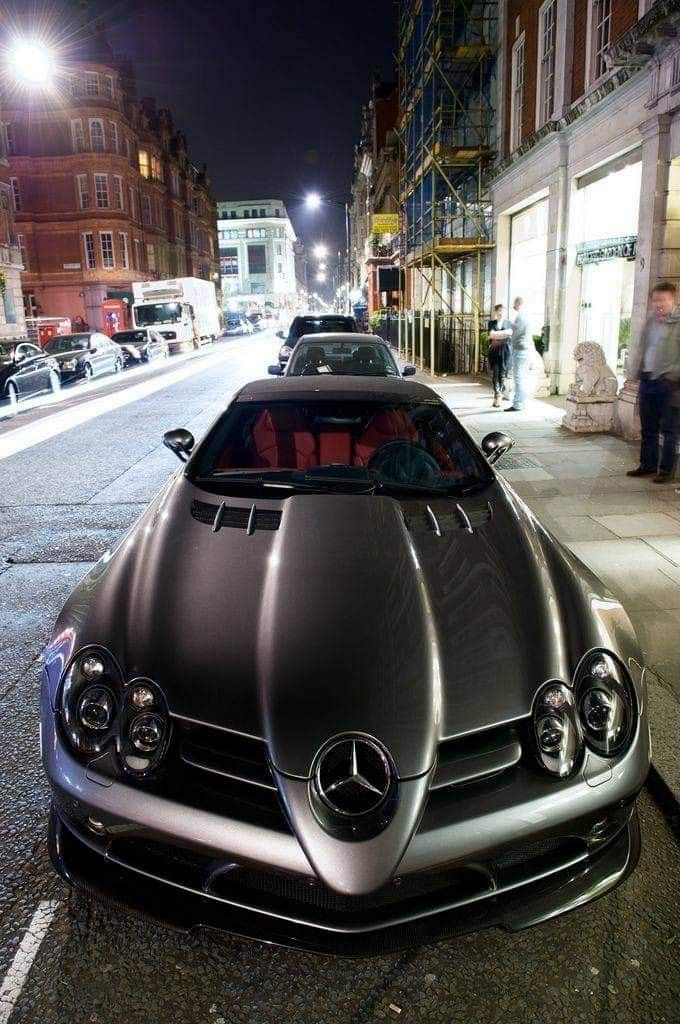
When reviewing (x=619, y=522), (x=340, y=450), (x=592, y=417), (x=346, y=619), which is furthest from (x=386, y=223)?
(x=346, y=619)

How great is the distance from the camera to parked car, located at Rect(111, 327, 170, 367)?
31.3m

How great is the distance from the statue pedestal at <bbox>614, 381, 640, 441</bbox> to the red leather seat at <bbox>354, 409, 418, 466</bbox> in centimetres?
738

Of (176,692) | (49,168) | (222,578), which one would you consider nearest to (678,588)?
(222,578)

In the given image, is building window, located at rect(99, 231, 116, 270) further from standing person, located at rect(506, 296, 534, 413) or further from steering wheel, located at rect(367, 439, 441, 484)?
steering wheel, located at rect(367, 439, 441, 484)

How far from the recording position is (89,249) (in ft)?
183

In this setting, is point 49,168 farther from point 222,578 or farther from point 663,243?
point 222,578

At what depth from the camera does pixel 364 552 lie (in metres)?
2.76

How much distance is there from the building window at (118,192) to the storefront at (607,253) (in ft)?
165

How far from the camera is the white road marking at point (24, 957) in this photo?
2.19m

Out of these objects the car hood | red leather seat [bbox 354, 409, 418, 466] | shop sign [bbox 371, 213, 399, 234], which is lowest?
the car hood

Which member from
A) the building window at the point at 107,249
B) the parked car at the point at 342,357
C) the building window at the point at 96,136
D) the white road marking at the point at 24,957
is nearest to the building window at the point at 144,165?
the building window at the point at 96,136

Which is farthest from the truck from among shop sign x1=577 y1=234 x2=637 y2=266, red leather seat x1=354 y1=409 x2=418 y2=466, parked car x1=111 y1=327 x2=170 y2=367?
red leather seat x1=354 y1=409 x2=418 y2=466

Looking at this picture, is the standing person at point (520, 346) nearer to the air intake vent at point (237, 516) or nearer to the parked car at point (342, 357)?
the parked car at point (342, 357)

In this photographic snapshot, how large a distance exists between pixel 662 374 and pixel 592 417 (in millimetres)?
3553
